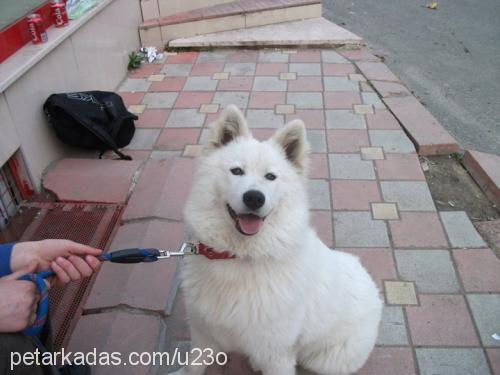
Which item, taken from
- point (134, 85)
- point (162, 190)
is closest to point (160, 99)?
point (134, 85)

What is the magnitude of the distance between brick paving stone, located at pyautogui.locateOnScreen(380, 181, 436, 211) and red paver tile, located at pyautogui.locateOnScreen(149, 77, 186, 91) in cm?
302

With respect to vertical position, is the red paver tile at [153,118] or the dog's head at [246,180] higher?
the dog's head at [246,180]

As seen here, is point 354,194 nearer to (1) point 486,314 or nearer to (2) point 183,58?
(1) point 486,314

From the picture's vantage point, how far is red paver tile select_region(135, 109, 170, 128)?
4902mm

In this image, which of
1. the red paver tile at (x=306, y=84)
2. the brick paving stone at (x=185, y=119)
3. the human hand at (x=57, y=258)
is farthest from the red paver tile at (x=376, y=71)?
the human hand at (x=57, y=258)

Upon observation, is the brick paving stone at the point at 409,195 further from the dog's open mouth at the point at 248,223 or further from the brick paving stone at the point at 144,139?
the brick paving stone at the point at 144,139

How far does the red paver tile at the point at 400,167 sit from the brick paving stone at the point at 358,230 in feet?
2.07

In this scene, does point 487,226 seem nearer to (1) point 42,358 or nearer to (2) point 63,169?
(1) point 42,358

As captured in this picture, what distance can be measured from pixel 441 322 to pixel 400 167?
174 cm

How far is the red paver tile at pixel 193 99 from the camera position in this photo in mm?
5265

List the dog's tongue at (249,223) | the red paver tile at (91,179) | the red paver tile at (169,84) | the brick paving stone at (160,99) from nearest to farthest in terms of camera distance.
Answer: the dog's tongue at (249,223) → the red paver tile at (91,179) → the brick paving stone at (160,99) → the red paver tile at (169,84)

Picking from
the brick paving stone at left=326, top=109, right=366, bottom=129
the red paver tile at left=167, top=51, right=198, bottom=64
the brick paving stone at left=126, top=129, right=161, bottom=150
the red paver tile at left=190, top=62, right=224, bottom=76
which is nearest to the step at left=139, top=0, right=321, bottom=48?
the red paver tile at left=167, top=51, right=198, bottom=64

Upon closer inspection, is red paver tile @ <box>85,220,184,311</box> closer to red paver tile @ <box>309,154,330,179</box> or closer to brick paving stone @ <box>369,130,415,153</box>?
red paver tile @ <box>309,154,330,179</box>

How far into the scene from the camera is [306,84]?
18.5 ft
